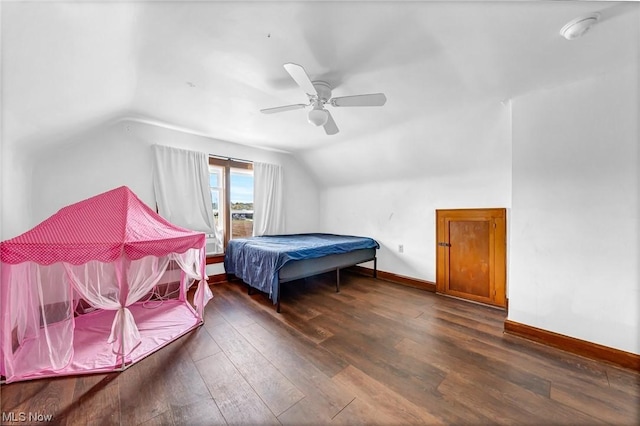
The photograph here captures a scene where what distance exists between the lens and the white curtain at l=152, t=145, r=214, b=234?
3355 mm

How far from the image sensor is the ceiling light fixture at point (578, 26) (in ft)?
4.54

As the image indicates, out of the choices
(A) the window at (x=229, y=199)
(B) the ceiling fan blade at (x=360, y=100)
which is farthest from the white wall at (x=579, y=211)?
(A) the window at (x=229, y=199)

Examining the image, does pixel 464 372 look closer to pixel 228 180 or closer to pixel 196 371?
pixel 196 371

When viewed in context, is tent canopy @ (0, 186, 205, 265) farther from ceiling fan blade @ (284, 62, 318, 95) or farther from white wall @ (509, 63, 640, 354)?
white wall @ (509, 63, 640, 354)

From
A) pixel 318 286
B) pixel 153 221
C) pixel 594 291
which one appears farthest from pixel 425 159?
pixel 153 221

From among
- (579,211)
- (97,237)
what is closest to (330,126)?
(97,237)

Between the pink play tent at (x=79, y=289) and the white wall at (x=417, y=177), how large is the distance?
9.82ft

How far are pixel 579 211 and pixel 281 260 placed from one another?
292cm

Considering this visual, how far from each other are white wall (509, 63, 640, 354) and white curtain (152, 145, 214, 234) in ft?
13.6

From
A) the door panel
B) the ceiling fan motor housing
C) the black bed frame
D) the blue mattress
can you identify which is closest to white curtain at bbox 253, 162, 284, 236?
the blue mattress

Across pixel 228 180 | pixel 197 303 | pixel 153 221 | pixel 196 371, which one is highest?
pixel 228 180

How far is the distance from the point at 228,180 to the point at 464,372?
4067 mm

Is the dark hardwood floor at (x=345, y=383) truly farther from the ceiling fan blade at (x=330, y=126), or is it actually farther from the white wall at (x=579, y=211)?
the ceiling fan blade at (x=330, y=126)

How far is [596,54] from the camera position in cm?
171
